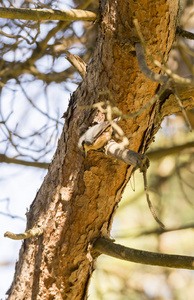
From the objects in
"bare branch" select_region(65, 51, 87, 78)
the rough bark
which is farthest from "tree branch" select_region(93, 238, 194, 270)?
"bare branch" select_region(65, 51, 87, 78)

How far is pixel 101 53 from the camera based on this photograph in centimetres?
68

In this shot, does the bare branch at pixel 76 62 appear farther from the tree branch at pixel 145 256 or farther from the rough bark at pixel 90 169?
the tree branch at pixel 145 256

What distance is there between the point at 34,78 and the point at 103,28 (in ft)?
2.82

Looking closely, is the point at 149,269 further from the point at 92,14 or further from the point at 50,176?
the point at 92,14

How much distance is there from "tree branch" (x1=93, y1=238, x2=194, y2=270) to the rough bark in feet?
0.12

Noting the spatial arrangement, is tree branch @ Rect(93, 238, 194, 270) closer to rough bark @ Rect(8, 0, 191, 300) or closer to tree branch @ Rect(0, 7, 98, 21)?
rough bark @ Rect(8, 0, 191, 300)

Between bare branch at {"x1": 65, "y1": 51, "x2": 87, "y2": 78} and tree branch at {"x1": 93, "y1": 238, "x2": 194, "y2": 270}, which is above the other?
bare branch at {"x1": 65, "y1": 51, "x2": 87, "y2": 78}

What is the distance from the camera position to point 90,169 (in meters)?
0.70

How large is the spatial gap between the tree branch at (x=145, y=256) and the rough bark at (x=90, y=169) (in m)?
0.04

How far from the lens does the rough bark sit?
642mm

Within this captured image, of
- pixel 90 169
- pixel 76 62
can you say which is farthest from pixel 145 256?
pixel 76 62

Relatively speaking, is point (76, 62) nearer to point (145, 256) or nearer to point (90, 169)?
point (90, 169)

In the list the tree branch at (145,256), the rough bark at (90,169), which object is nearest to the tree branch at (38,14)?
the rough bark at (90,169)

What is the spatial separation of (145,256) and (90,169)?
0.21m
